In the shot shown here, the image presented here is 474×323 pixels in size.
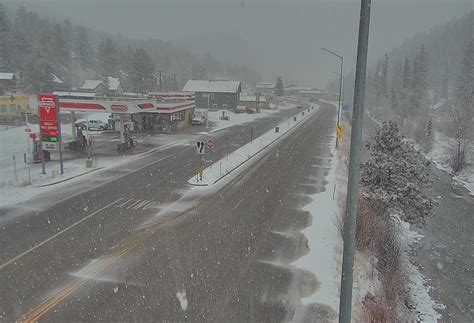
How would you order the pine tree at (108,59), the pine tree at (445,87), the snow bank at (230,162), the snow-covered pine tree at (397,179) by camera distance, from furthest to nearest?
the pine tree at (445,87), the pine tree at (108,59), the snow bank at (230,162), the snow-covered pine tree at (397,179)

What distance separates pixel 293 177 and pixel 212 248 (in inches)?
516

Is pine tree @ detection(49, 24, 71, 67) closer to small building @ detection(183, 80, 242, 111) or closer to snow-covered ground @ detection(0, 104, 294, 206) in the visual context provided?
small building @ detection(183, 80, 242, 111)

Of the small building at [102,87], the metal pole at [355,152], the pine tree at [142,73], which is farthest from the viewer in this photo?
the pine tree at [142,73]

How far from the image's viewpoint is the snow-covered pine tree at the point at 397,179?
1711 cm

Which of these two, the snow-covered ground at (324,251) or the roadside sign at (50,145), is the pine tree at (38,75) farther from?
the snow-covered ground at (324,251)

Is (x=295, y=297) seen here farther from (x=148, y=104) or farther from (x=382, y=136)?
(x=148, y=104)

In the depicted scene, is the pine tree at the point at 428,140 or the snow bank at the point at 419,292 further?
the pine tree at the point at 428,140

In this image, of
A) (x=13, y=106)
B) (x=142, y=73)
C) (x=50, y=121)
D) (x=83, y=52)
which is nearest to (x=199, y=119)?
(x=13, y=106)

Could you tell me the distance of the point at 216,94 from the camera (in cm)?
9112

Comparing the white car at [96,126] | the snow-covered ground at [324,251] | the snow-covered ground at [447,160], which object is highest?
the white car at [96,126]

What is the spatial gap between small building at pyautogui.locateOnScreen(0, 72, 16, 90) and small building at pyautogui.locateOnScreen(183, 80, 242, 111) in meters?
36.5

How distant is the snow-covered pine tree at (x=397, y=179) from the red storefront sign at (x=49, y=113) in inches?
749

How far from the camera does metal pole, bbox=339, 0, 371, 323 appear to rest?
5566 mm

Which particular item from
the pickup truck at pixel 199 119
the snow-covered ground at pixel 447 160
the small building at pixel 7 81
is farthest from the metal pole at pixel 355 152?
the small building at pixel 7 81
